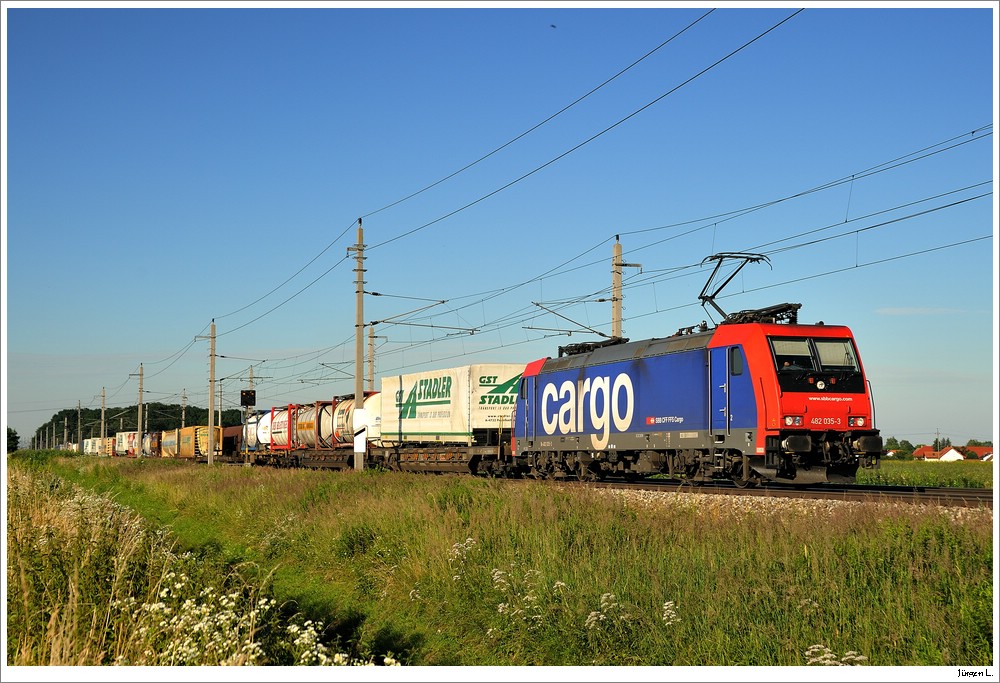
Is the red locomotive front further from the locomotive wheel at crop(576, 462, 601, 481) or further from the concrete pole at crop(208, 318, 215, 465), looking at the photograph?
the concrete pole at crop(208, 318, 215, 465)

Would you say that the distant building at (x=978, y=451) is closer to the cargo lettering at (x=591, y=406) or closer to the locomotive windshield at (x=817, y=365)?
the cargo lettering at (x=591, y=406)

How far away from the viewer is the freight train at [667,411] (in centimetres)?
2039

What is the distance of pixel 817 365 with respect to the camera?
68.0ft

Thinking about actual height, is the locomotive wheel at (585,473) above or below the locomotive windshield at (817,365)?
below

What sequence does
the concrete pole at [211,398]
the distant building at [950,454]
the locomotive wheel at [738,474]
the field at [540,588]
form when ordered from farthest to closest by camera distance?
the distant building at [950,454] < the concrete pole at [211,398] < the locomotive wheel at [738,474] < the field at [540,588]

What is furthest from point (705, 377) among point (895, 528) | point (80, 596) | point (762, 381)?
point (80, 596)

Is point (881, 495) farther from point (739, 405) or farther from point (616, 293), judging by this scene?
point (616, 293)

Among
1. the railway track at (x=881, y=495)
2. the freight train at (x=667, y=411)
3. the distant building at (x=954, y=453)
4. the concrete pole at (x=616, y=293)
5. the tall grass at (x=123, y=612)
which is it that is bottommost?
the distant building at (x=954, y=453)

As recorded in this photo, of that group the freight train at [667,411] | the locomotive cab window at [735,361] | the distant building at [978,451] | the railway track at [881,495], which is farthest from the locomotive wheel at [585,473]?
the distant building at [978,451]

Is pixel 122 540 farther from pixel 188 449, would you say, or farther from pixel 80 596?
pixel 188 449

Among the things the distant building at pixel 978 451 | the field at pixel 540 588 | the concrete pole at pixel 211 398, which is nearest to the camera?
the field at pixel 540 588

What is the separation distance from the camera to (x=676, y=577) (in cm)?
1158

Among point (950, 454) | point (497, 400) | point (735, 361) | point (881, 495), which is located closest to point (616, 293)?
point (497, 400)

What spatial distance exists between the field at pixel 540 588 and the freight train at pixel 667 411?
14.6 ft
